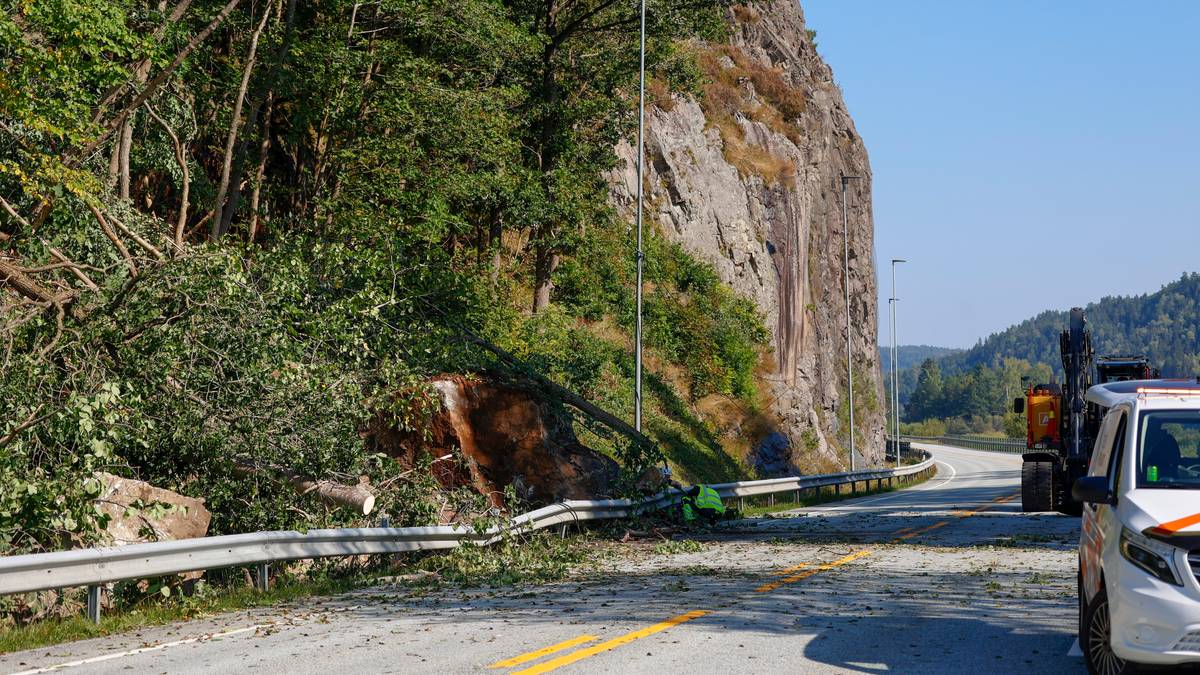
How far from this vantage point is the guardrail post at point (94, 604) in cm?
970

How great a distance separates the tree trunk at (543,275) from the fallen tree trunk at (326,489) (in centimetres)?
2082

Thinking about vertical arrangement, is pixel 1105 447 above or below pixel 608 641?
above

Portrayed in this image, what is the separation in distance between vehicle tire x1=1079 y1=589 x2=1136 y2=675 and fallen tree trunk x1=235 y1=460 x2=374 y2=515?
927 centimetres

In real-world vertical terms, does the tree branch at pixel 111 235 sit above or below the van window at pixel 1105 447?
above

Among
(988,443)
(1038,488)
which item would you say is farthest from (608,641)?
(988,443)

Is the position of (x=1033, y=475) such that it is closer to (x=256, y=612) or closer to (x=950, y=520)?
(x=950, y=520)

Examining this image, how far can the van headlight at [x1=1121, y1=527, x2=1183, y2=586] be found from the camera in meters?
6.36

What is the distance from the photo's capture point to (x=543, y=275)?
3581 cm

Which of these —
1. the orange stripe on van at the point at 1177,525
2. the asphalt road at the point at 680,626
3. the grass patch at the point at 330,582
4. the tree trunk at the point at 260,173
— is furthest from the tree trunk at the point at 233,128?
the orange stripe on van at the point at 1177,525

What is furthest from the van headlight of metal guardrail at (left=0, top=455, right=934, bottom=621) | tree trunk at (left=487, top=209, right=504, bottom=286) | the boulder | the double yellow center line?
tree trunk at (left=487, top=209, right=504, bottom=286)

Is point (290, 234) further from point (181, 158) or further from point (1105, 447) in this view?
point (1105, 447)

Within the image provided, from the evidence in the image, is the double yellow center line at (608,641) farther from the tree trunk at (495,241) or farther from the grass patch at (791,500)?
the tree trunk at (495,241)

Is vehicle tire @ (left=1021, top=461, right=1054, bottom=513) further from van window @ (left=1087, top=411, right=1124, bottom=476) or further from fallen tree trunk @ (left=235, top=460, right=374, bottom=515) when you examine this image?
Answer: van window @ (left=1087, top=411, right=1124, bottom=476)

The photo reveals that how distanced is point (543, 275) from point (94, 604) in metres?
26.5
